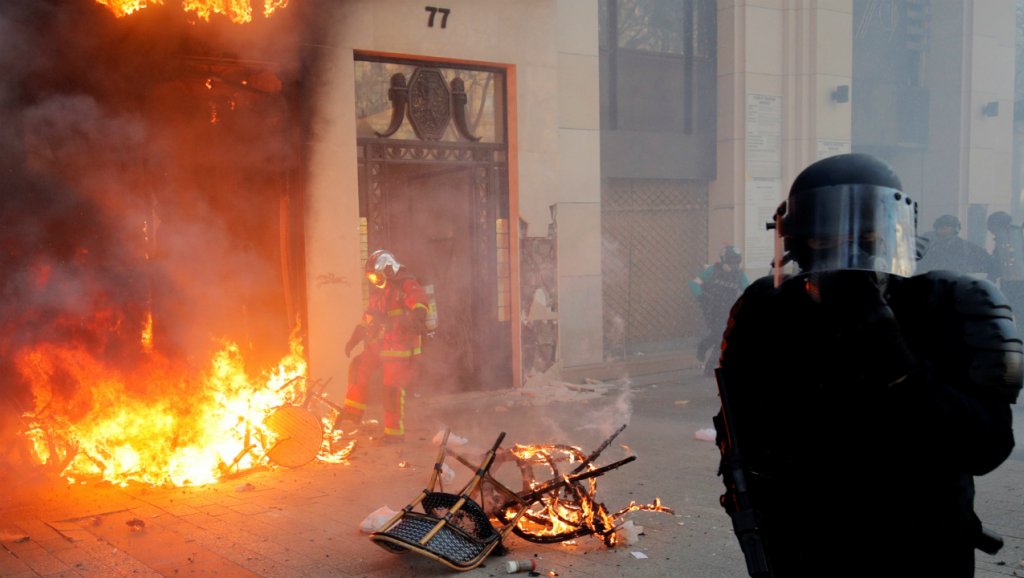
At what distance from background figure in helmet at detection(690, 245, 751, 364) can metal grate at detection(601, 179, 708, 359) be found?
1518 mm

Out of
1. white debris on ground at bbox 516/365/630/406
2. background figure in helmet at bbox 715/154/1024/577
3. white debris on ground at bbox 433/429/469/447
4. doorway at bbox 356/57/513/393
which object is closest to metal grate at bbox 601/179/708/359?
white debris on ground at bbox 516/365/630/406

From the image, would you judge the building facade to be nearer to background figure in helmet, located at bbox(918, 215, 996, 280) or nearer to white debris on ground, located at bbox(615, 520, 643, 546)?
background figure in helmet, located at bbox(918, 215, 996, 280)

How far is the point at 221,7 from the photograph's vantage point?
869 cm

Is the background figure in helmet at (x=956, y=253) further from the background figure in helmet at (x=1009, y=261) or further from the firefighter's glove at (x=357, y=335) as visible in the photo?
the firefighter's glove at (x=357, y=335)

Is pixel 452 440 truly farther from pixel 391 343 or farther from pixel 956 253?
pixel 956 253

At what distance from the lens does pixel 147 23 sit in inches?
328

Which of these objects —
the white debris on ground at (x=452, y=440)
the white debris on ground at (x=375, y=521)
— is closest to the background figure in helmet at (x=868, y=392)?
the white debris on ground at (x=375, y=521)

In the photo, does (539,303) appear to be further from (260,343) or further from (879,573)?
(879,573)

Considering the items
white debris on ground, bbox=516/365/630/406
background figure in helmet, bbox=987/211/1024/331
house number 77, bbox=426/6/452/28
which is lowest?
white debris on ground, bbox=516/365/630/406

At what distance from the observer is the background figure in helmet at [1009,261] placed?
10.6 metres

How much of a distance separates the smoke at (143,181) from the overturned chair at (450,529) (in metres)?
3.97

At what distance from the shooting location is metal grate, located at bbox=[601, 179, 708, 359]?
1322 centimetres

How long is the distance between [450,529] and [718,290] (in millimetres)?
7600

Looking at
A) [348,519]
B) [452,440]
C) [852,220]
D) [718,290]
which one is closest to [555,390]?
[718,290]
